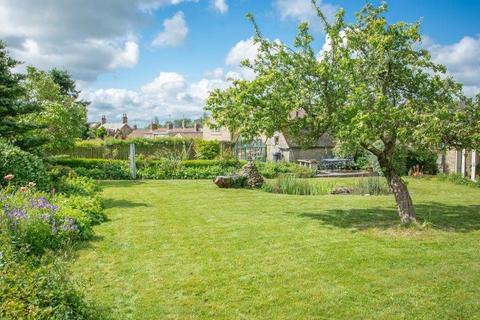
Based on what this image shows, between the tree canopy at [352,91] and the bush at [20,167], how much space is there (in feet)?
16.7

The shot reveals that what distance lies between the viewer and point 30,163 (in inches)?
416

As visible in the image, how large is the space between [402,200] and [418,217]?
1132mm

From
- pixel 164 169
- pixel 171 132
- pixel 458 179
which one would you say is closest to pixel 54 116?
pixel 164 169

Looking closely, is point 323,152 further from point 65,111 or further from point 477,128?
point 477,128

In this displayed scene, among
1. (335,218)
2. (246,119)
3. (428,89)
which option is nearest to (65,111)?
(246,119)

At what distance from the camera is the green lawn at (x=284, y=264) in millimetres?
4691

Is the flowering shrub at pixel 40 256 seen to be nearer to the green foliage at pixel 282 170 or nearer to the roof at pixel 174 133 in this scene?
the green foliage at pixel 282 170

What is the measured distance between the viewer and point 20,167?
1030 cm

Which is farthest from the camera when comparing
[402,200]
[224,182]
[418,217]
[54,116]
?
[54,116]

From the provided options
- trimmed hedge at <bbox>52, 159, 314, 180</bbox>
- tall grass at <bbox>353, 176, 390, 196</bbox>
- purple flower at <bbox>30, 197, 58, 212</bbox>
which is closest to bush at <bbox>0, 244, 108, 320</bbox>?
purple flower at <bbox>30, 197, 58, 212</bbox>

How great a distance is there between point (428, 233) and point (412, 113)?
2.36 meters

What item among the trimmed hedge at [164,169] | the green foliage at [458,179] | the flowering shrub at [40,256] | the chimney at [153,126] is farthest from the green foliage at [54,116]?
the chimney at [153,126]

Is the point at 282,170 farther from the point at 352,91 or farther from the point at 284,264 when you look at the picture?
the point at 284,264

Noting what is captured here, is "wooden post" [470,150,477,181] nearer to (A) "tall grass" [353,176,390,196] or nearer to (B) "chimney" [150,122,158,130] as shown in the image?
(A) "tall grass" [353,176,390,196]
